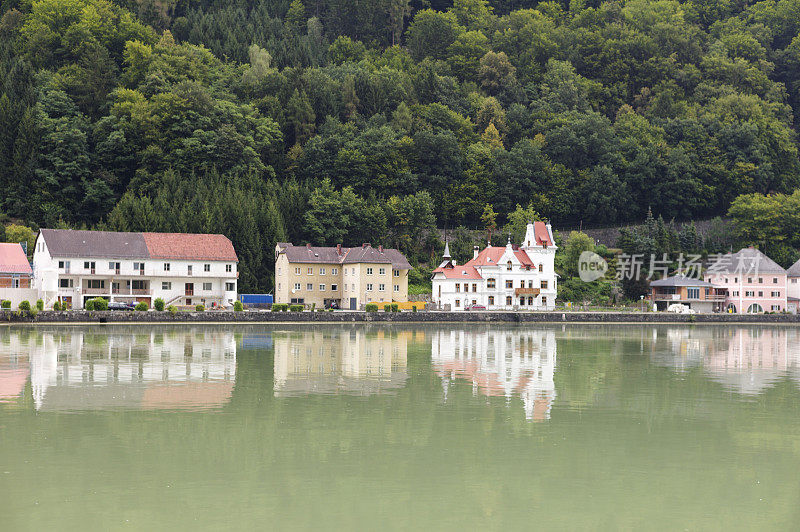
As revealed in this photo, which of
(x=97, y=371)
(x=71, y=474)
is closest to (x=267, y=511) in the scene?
(x=71, y=474)

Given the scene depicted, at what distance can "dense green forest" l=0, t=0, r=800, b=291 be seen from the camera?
78.2m

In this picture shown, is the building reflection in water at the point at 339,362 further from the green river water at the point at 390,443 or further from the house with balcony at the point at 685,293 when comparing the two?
the house with balcony at the point at 685,293

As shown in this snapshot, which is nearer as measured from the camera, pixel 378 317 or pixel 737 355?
pixel 737 355

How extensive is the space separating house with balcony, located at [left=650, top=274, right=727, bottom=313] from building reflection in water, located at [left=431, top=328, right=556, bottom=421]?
2742 cm


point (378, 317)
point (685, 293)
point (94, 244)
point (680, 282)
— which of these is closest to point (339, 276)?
point (378, 317)

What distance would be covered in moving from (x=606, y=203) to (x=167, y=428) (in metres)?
74.8

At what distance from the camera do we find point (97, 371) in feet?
98.4

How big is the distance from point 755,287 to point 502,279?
24.8m

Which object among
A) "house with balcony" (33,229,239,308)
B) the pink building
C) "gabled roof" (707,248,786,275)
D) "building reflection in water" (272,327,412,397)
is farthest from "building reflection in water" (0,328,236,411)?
"gabled roof" (707,248,786,275)

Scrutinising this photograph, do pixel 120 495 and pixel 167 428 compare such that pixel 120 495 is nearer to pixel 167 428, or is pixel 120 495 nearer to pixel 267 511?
pixel 267 511

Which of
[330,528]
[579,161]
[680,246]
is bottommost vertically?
[330,528]

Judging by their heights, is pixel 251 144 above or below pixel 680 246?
above

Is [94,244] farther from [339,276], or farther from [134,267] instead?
[339,276]

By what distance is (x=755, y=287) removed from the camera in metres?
81.7
